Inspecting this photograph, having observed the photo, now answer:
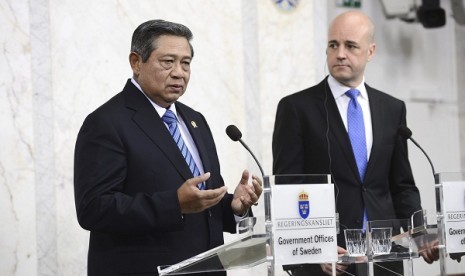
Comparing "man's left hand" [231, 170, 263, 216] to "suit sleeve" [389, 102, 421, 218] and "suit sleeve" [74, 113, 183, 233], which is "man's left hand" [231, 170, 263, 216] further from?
"suit sleeve" [389, 102, 421, 218]

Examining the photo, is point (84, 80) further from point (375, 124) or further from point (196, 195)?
point (196, 195)

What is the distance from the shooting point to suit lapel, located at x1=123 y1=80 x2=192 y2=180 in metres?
3.67

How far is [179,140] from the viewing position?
380cm

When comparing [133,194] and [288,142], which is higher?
[288,142]

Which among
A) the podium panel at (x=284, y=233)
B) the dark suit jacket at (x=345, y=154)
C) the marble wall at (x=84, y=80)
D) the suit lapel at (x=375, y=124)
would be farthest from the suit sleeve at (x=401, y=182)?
the podium panel at (x=284, y=233)

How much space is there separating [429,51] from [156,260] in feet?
16.5

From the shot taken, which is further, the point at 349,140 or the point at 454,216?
the point at 349,140

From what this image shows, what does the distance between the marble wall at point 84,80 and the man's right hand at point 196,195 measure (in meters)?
1.17

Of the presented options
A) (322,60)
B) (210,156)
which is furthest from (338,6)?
(210,156)

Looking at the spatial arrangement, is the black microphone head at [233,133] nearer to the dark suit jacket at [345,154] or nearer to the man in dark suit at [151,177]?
the man in dark suit at [151,177]

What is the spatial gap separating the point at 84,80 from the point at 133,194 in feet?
6.71

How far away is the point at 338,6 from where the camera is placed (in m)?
7.39

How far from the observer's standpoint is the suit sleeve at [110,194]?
3432 mm

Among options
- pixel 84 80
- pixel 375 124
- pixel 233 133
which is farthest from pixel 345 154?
pixel 84 80
